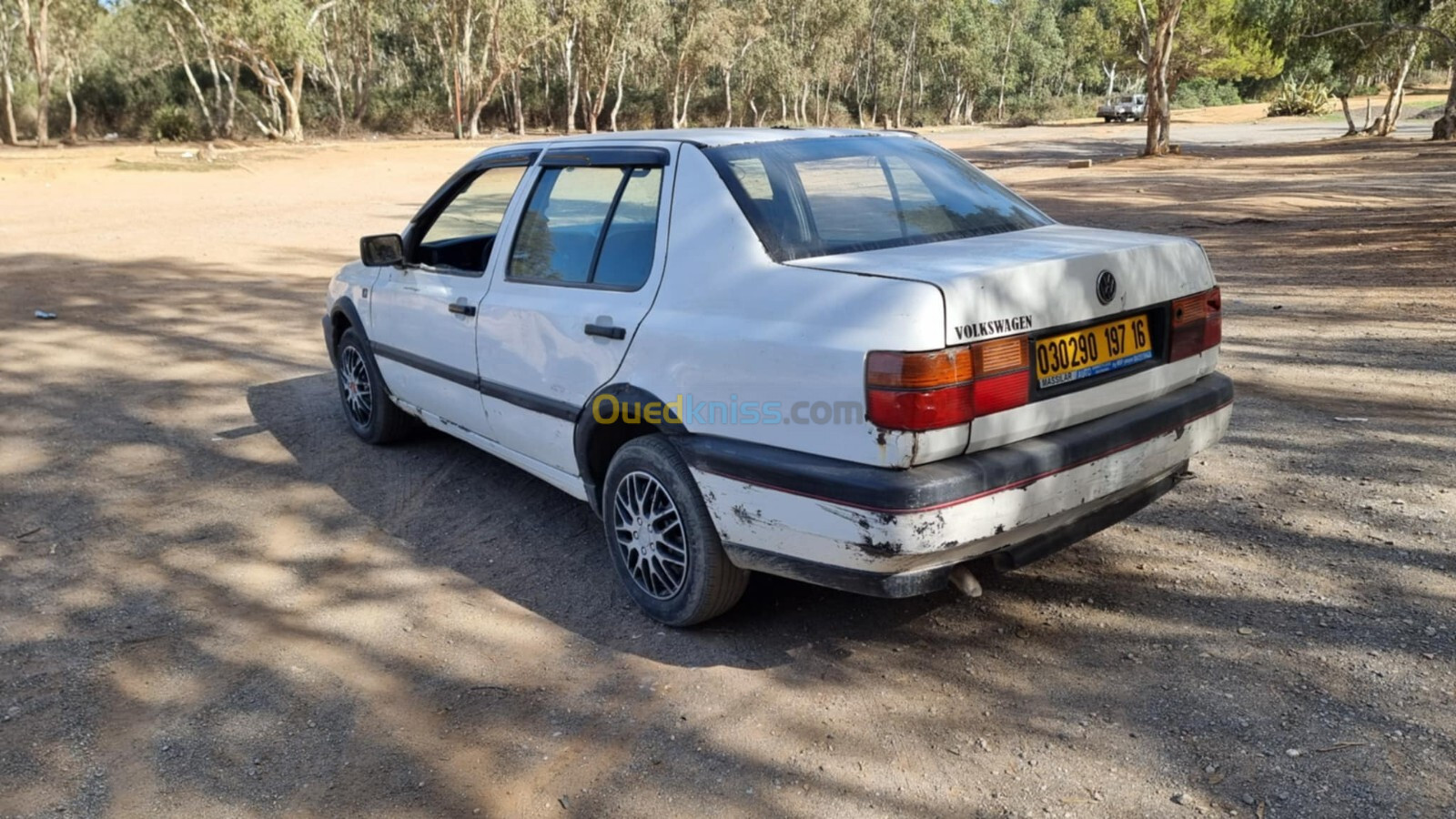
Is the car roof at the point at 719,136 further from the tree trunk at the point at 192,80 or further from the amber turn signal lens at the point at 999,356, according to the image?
the tree trunk at the point at 192,80

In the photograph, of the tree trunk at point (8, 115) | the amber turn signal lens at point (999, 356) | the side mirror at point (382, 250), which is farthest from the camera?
the tree trunk at point (8, 115)

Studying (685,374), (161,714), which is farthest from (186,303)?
(685,374)

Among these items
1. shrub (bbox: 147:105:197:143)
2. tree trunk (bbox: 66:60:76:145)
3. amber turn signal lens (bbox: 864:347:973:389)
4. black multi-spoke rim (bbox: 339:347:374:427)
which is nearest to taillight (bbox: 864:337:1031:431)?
amber turn signal lens (bbox: 864:347:973:389)

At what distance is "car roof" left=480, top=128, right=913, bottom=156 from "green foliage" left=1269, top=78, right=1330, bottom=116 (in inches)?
2177

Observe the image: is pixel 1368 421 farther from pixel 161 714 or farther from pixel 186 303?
pixel 186 303

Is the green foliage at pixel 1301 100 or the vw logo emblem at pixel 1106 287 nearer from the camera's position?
the vw logo emblem at pixel 1106 287

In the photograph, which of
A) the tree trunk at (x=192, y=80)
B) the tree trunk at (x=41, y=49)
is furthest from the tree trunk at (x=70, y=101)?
the tree trunk at (x=192, y=80)

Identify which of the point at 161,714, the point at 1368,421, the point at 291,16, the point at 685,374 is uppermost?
the point at 291,16

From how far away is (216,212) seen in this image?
750 inches

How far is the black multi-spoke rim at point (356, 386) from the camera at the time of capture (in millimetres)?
5840

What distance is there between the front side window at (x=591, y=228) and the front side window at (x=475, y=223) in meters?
0.23

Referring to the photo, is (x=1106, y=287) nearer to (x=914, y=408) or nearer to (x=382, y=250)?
(x=914, y=408)

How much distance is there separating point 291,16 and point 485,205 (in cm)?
3360

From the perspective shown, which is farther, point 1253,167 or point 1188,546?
point 1253,167
